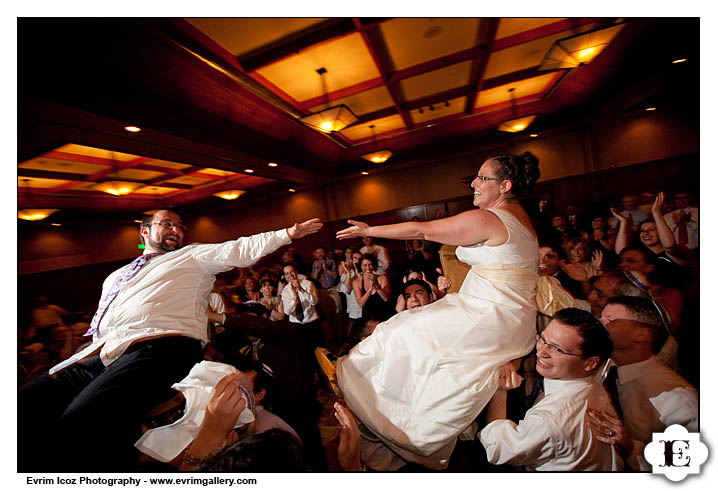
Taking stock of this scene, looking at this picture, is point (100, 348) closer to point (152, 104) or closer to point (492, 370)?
point (492, 370)

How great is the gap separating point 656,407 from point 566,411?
1.45 feet

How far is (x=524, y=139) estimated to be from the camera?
7.20 m

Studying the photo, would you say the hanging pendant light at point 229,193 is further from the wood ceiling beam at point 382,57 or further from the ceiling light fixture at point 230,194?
the wood ceiling beam at point 382,57

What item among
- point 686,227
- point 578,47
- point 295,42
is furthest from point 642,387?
point 578,47

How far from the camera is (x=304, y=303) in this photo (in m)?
3.36

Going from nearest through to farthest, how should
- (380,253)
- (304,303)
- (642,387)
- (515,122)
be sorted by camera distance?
1. (642,387)
2. (304,303)
3. (380,253)
4. (515,122)

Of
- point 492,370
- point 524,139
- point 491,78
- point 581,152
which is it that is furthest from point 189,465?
point 581,152

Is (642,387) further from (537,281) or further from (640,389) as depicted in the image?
(537,281)

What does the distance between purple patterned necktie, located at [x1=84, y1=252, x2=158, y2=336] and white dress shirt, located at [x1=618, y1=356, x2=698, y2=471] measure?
2.58 metres

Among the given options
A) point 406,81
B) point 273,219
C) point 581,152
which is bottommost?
point 273,219

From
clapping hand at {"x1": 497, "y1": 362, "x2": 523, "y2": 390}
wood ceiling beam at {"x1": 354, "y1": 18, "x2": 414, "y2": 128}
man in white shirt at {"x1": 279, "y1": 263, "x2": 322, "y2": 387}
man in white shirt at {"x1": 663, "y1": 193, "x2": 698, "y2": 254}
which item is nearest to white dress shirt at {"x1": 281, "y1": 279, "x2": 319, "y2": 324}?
man in white shirt at {"x1": 279, "y1": 263, "x2": 322, "y2": 387}

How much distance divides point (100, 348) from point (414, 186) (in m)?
6.61

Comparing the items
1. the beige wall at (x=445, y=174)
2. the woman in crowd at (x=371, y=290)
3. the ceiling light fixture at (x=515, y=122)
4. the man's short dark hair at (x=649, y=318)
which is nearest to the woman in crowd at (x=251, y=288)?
the woman in crowd at (x=371, y=290)

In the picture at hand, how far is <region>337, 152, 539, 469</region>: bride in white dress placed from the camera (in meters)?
1.34
